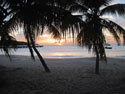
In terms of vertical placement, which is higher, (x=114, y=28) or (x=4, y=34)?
(x=114, y=28)

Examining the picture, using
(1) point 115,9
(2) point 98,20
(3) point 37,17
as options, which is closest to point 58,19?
(3) point 37,17

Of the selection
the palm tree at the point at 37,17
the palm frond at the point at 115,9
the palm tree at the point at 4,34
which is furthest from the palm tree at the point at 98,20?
the palm tree at the point at 4,34

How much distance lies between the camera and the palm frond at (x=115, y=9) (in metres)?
5.21

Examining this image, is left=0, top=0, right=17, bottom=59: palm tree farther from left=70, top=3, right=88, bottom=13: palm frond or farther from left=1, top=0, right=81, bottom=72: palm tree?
left=70, top=3, right=88, bottom=13: palm frond

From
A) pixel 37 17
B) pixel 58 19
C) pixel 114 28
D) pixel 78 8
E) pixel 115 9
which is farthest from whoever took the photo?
pixel 78 8

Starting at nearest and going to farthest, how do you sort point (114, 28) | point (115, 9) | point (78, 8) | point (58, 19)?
point (58, 19) < point (115, 9) < point (114, 28) < point (78, 8)

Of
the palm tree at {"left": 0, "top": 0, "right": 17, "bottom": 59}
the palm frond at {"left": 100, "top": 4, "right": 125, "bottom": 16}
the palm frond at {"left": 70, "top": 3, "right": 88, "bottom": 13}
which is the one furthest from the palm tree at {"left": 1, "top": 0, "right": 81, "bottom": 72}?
the palm frond at {"left": 100, "top": 4, "right": 125, "bottom": 16}

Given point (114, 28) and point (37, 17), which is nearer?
point (37, 17)

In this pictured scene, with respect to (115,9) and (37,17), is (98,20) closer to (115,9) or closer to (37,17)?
(115,9)

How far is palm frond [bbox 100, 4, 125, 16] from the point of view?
521 cm

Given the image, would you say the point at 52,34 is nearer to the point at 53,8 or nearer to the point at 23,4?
the point at 53,8

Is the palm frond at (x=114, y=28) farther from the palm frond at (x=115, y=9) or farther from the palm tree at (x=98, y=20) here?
the palm frond at (x=115, y=9)

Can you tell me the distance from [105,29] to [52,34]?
8.64 ft

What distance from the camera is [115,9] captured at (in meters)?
5.38
